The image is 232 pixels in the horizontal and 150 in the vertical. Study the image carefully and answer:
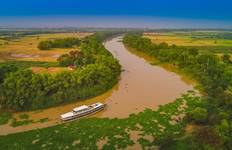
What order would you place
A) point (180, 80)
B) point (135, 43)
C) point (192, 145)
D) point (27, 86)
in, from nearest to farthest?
point (192, 145) → point (27, 86) → point (180, 80) → point (135, 43)

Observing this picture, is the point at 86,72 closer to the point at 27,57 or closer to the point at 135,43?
the point at 27,57

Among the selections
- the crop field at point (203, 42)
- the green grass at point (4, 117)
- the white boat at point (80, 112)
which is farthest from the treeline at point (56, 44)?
the white boat at point (80, 112)

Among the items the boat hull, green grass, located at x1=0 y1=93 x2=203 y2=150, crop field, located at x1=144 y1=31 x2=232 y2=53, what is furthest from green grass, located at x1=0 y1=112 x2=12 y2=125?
crop field, located at x1=144 y1=31 x2=232 y2=53

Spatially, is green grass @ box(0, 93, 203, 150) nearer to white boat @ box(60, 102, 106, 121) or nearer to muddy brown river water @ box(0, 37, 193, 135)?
white boat @ box(60, 102, 106, 121)

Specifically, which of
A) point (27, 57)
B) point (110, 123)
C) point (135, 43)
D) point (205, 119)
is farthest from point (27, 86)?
point (135, 43)

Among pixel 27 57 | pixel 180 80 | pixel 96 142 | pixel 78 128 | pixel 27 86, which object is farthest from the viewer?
pixel 27 57

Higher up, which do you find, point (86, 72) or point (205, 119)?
point (86, 72)

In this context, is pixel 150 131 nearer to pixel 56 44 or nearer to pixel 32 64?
pixel 32 64
